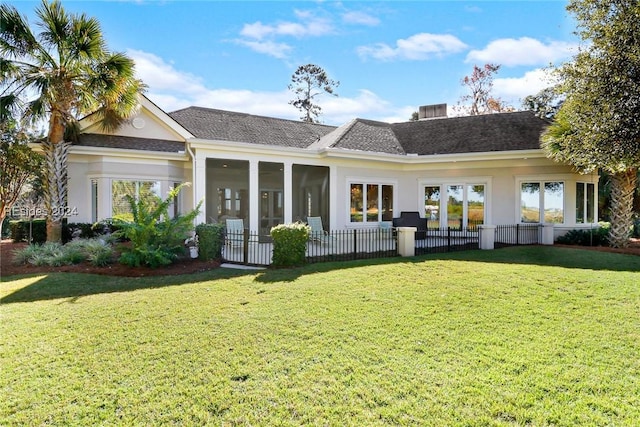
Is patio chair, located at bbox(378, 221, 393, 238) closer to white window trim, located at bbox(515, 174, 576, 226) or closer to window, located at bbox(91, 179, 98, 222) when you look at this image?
white window trim, located at bbox(515, 174, 576, 226)

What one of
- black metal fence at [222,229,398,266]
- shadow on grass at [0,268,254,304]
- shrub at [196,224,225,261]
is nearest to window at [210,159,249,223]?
black metal fence at [222,229,398,266]

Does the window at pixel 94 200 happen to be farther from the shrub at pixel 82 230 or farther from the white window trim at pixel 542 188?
the white window trim at pixel 542 188

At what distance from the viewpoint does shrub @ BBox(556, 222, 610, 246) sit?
13859mm

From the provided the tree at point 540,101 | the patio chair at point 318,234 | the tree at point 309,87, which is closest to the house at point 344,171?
the patio chair at point 318,234

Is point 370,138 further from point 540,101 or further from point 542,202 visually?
point 540,101

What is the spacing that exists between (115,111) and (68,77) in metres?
2.26

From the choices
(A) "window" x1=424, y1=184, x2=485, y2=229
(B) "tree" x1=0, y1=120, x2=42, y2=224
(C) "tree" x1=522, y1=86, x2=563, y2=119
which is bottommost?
(A) "window" x1=424, y1=184, x2=485, y2=229

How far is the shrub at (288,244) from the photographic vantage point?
371 inches

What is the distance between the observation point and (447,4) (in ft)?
38.0

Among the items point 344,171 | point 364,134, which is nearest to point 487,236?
point 344,171

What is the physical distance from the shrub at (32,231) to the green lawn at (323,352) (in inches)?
285

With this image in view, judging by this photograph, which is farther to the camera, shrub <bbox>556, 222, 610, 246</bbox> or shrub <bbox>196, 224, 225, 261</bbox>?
shrub <bbox>556, 222, 610, 246</bbox>

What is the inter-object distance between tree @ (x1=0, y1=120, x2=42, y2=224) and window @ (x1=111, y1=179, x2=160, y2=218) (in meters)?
2.63

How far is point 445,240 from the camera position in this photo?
49.3 feet
